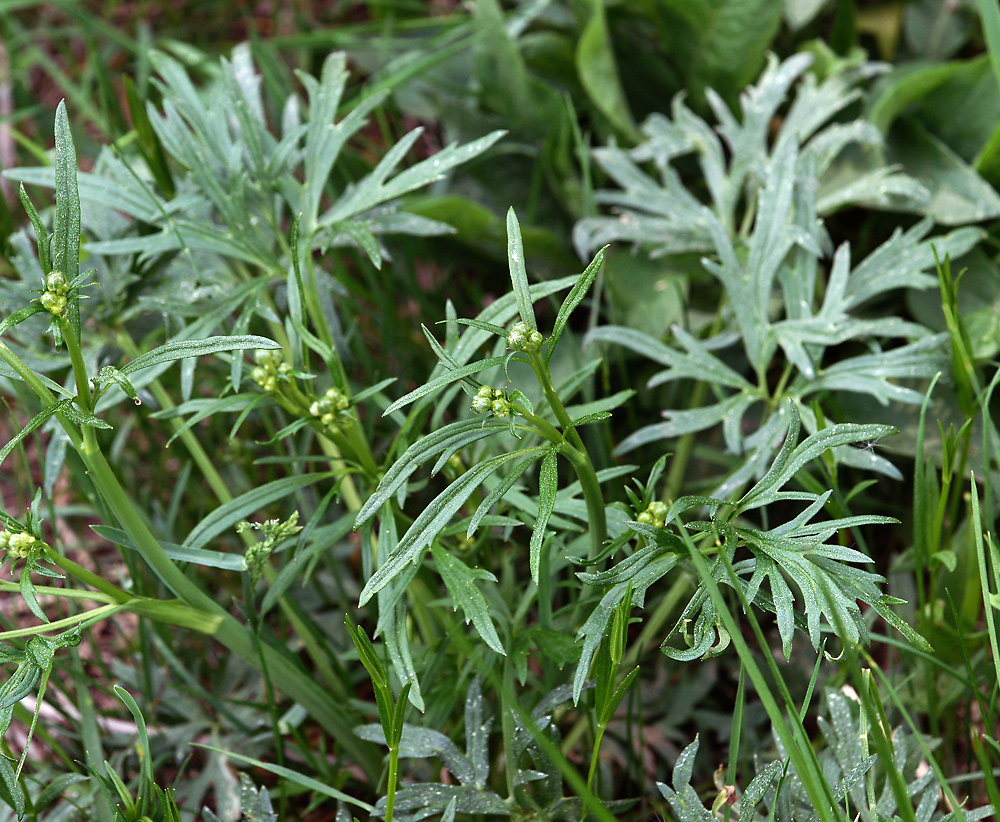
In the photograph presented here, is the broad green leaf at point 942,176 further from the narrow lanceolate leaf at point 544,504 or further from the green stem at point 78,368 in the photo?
the green stem at point 78,368

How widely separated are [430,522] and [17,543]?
418 mm

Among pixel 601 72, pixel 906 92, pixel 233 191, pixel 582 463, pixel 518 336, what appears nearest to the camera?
pixel 518 336

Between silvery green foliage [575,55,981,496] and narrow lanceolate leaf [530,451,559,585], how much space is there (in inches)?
17.3

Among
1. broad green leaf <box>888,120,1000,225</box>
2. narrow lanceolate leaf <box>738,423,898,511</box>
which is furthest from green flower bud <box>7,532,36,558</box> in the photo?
broad green leaf <box>888,120,1000,225</box>

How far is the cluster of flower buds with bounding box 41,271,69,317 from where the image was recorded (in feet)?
2.73

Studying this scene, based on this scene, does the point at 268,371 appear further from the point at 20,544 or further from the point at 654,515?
the point at 654,515

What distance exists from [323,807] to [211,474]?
0.56 meters

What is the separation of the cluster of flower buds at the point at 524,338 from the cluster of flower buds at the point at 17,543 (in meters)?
0.53

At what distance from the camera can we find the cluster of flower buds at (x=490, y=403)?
830mm

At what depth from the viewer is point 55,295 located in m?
0.84

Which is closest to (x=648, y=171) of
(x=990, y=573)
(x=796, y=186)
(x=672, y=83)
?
(x=672, y=83)

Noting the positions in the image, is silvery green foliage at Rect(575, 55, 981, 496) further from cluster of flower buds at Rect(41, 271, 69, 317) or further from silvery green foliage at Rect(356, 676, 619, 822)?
cluster of flower buds at Rect(41, 271, 69, 317)

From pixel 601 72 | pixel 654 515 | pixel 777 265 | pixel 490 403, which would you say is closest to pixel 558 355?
pixel 777 265

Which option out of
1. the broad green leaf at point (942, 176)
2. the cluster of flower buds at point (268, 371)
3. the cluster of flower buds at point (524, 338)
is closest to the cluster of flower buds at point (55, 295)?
the cluster of flower buds at point (268, 371)
